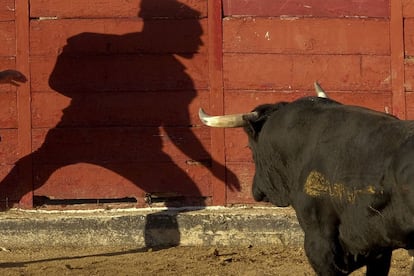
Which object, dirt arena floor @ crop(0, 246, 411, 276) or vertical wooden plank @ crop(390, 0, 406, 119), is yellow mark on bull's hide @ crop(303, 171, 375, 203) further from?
vertical wooden plank @ crop(390, 0, 406, 119)

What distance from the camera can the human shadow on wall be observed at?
6730mm

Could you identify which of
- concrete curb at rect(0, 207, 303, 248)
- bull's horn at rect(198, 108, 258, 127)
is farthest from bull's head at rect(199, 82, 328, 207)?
concrete curb at rect(0, 207, 303, 248)

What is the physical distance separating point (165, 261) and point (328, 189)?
2.46 m

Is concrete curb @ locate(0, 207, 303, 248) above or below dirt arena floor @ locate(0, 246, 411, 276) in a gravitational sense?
above

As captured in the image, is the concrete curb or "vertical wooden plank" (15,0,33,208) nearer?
the concrete curb

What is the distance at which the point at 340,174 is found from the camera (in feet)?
12.2

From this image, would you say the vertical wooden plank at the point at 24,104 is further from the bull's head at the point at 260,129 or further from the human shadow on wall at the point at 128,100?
the bull's head at the point at 260,129

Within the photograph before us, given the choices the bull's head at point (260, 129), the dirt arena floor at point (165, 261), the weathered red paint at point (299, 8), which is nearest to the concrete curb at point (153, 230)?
the dirt arena floor at point (165, 261)

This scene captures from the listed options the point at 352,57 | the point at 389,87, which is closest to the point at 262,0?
the point at 352,57

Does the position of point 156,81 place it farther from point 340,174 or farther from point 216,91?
point 340,174

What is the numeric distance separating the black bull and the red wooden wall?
225 cm

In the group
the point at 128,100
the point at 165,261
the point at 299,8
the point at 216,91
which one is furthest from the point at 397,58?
the point at 165,261

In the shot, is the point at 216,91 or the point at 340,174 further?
the point at 216,91

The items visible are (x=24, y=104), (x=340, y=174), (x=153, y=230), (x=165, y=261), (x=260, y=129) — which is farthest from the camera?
(x=24, y=104)
